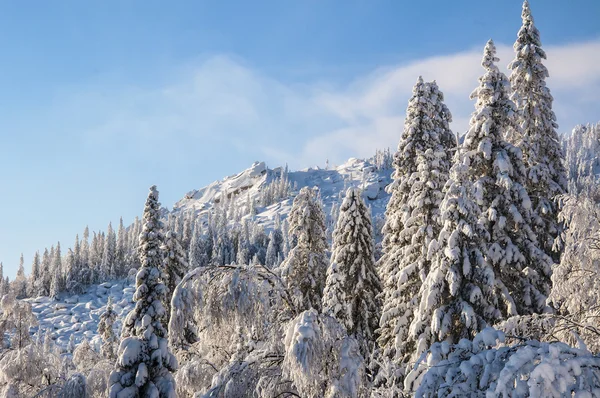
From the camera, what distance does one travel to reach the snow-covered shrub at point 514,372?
3.27m

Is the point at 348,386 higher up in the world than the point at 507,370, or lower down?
lower down

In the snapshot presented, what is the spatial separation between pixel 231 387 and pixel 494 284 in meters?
11.5

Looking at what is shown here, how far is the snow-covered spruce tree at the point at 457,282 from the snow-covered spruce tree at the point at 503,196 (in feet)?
5.42

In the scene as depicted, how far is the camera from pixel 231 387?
22.4 feet

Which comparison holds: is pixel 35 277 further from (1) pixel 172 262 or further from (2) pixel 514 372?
(2) pixel 514 372

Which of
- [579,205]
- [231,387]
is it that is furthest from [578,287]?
[231,387]

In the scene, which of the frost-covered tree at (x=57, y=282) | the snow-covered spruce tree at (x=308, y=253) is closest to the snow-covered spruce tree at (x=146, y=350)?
the snow-covered spruce tree at (x=308, y=253)

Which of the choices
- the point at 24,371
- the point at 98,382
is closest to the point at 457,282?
the point at 98,382

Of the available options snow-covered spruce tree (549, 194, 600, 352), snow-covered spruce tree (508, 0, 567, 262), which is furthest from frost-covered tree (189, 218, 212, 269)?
snow-covered spruce tree (549, 194, 600, 352)

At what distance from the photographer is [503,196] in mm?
17703

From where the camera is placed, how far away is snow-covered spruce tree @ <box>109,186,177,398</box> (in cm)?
1652

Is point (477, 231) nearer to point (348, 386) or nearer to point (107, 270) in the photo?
point (348, 386)

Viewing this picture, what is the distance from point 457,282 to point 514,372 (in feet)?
40.5

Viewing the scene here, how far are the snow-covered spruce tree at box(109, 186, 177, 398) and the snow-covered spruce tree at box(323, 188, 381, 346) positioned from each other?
26.2ft
